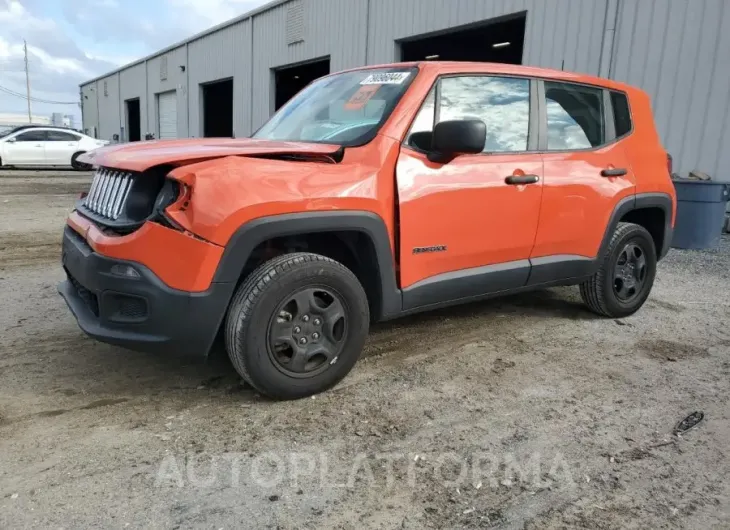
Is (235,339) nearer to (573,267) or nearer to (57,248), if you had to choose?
(573,267)

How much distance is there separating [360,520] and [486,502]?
0.50 meters

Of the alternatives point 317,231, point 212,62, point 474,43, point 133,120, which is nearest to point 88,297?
point 317,231

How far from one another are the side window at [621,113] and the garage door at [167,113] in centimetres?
2716

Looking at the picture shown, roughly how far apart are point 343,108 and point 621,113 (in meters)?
2.28

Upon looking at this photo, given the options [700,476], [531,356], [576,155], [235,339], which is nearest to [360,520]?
[235,339]

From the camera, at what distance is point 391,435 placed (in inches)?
103

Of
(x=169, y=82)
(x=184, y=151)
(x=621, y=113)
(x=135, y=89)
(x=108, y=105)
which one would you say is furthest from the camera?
(x=108, y=105)

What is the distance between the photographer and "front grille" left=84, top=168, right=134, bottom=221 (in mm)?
2762

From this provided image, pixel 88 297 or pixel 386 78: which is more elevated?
pixel 386 78

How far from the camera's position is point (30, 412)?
2.73 metres

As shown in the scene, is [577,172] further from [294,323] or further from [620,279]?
[294,323]

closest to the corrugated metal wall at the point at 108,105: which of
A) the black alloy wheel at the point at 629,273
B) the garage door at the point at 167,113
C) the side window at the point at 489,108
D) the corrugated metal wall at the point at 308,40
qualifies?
the garage door at the point at 167,113

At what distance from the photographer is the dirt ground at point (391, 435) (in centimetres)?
210

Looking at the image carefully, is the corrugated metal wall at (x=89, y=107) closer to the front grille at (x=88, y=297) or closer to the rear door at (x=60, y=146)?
the rear door at (x=60, y=146)
